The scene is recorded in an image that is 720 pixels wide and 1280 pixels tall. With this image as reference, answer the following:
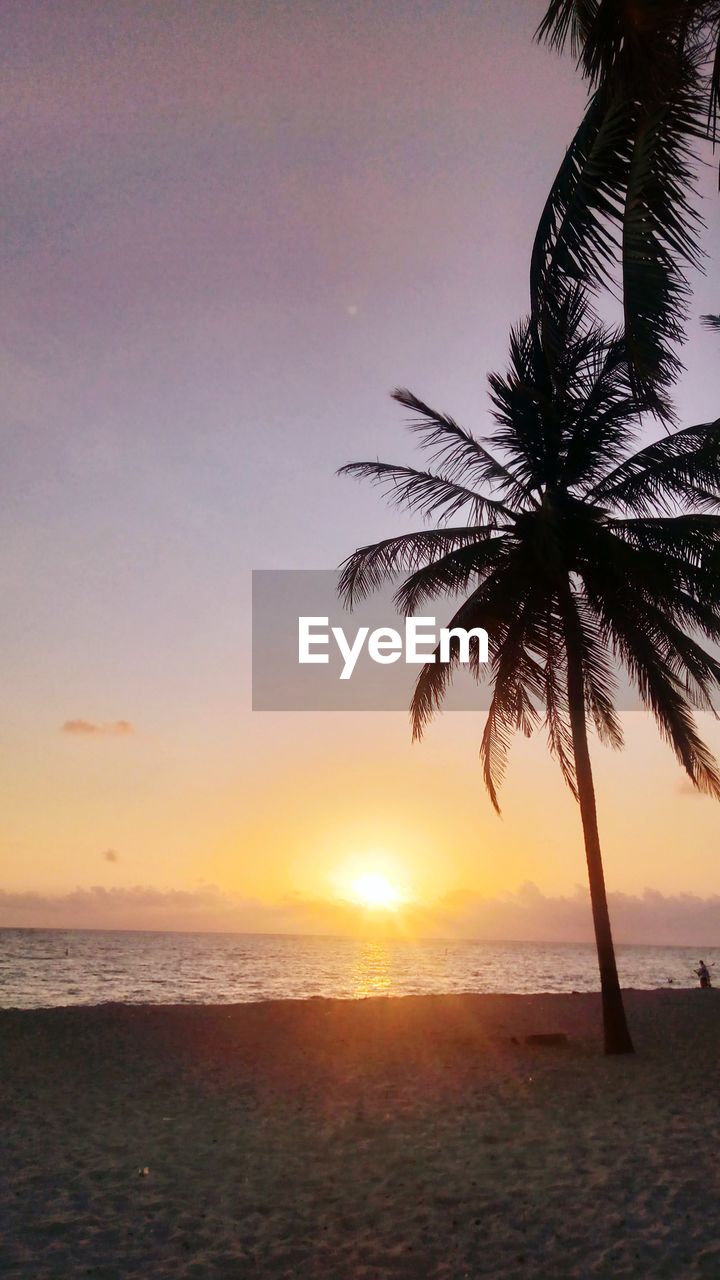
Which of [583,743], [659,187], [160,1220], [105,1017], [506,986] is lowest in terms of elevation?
[506,986]

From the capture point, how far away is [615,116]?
6.50m

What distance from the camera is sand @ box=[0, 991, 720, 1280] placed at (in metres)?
6.89

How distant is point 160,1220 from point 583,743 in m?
10.3

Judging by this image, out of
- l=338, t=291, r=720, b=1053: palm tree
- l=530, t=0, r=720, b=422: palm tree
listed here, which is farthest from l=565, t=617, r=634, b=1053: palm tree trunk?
l=530, t=0, r=720, b=422: palm tree

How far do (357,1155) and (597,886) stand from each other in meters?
6.94

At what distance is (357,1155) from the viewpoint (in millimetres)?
9727

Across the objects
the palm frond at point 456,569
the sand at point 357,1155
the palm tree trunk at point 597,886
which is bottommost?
the sand at point 357,1155

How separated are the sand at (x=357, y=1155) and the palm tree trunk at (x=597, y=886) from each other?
0.55 metres

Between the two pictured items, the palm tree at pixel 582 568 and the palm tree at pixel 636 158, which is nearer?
the palm tree at pixel 636 158

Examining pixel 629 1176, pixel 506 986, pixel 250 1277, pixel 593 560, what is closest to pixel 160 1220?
pixel 250 1277

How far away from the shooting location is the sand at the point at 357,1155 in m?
6.89

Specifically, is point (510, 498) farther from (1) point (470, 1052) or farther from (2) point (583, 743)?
(1) point (470, 1052)

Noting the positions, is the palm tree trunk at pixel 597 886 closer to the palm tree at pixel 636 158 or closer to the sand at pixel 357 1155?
the sand at pixel 357 1155

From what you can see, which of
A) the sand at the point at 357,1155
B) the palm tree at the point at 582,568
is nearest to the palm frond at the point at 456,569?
the palm tree at the point at 582,568
